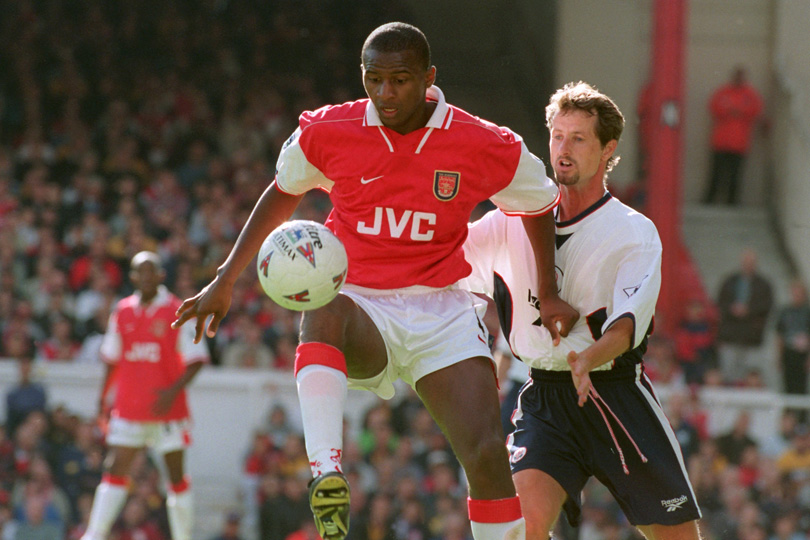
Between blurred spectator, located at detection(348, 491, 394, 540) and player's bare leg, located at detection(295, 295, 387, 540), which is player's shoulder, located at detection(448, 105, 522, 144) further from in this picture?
blurred spectator, located at detection(348, 491, 394, 540)

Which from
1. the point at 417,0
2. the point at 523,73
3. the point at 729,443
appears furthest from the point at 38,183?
the point at 729,443

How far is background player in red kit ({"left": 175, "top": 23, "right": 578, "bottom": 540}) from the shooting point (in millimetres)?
3703

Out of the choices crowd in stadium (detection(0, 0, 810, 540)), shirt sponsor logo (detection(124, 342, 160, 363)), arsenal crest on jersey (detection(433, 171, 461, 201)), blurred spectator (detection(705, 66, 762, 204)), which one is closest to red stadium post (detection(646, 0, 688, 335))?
Result: crowd in stadium (detection(0, 0, 810, 540))

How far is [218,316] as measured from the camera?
389 cm

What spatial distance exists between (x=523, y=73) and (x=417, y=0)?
1738 millimetres

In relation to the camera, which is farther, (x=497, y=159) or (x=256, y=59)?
(x=256, y=59)

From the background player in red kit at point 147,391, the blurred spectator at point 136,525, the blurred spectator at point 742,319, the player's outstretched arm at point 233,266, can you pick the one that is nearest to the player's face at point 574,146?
the player's outstretched arm at point 233,266

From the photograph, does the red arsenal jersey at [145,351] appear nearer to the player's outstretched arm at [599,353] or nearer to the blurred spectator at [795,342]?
the player's outstretched arm at [599,353]

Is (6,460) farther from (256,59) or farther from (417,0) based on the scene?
(417,0)

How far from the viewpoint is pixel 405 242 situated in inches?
153

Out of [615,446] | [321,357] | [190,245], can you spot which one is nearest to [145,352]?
[190,245]

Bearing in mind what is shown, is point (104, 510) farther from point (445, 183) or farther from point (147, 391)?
point (445, 183)

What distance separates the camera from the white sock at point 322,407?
3.55 metres

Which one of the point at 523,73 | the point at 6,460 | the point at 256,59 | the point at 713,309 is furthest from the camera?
the point at 523,73
